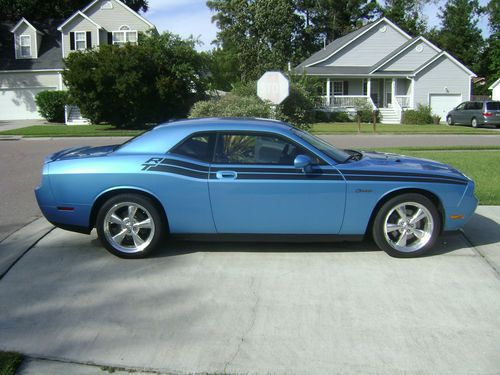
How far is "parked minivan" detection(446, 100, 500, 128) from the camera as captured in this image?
107 ft

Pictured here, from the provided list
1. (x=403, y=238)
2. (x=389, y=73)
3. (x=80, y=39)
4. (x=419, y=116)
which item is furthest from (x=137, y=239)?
(x=389, y=73)

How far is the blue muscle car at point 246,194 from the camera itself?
219 inches

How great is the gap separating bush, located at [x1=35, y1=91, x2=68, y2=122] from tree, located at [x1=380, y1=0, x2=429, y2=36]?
38.6 metres

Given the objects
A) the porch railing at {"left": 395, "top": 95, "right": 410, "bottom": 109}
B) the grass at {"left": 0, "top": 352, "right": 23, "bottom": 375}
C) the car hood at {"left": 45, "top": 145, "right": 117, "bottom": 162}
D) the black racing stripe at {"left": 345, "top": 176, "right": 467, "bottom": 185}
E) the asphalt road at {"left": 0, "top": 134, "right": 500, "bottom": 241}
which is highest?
the porch railing at {"left": 395, "top": 95, "right": 410, "bottom": 109}

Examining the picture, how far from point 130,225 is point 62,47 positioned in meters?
37.8

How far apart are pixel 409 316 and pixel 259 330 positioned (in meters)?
1.22

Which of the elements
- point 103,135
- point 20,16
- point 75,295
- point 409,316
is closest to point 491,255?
point 409,316

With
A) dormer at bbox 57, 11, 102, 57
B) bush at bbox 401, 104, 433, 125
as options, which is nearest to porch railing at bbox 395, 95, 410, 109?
bush at bbox 401, 104, 433, 125

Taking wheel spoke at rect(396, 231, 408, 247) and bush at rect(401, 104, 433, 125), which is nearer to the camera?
wheel spoke at rect(396, 231, 408, 247)

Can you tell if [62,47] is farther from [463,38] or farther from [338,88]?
[463,38]

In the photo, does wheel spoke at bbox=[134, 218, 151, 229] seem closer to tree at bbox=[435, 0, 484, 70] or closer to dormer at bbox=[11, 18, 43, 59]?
dormer at bbox=[11, 18, 43, 59]

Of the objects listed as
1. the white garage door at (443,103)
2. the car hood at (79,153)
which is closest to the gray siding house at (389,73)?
the white garage door at (443,103)

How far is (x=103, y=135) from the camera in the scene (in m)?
25.1

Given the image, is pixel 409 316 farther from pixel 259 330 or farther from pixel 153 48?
pixel 153 48
